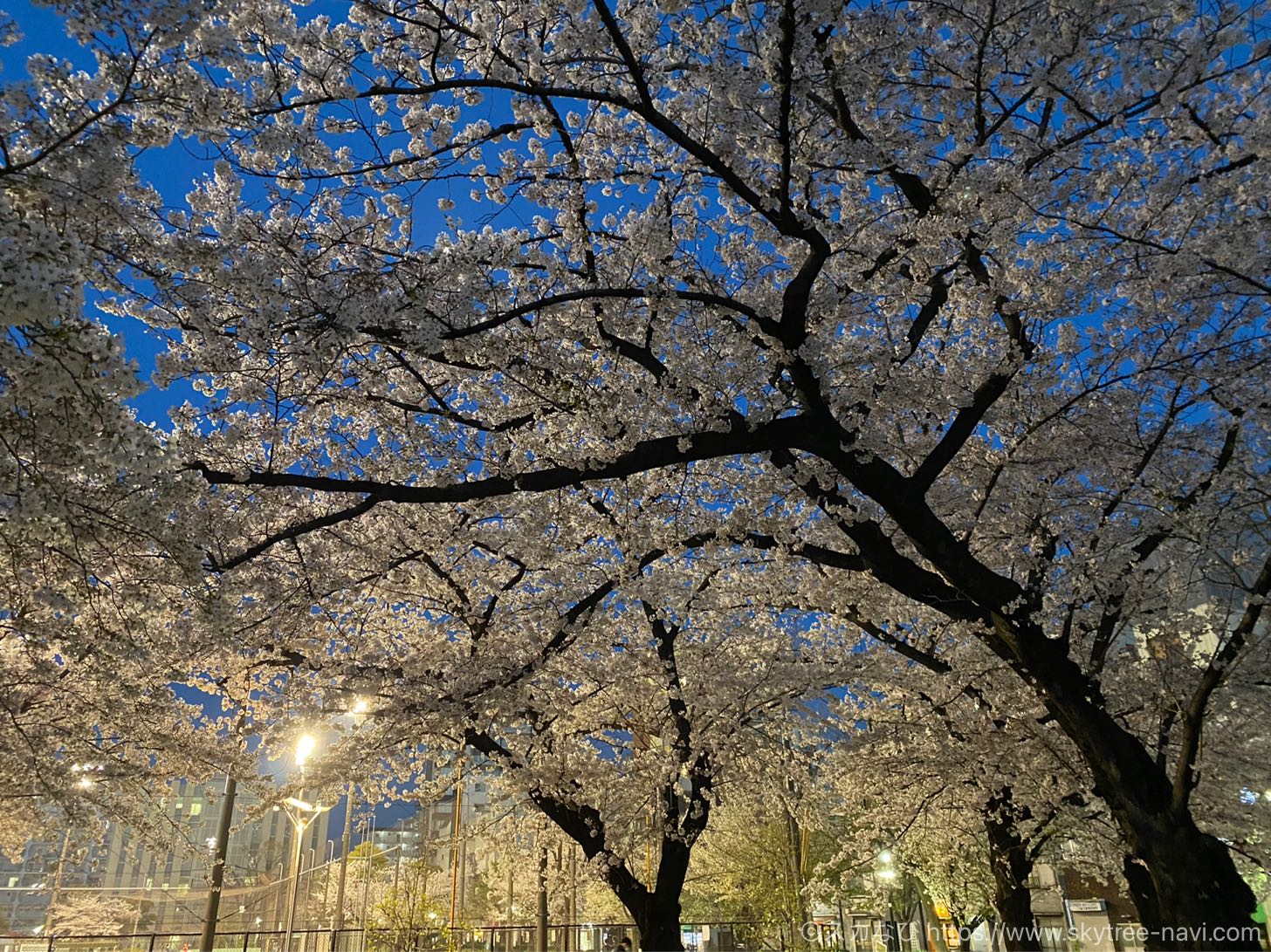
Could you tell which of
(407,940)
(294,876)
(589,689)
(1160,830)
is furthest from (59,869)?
(1160,830)

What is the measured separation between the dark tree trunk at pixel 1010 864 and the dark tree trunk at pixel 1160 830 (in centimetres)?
526

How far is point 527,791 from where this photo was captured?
39.3 feet

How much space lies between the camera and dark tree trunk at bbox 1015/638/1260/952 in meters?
6.11

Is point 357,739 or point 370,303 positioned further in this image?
point 357,739

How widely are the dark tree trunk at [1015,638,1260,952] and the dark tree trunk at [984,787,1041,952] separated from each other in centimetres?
526

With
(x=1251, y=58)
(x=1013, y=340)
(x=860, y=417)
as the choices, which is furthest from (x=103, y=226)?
(x=1251, y=58)

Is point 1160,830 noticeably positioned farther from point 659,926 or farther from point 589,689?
point 589,689

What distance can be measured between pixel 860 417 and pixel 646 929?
331 inches

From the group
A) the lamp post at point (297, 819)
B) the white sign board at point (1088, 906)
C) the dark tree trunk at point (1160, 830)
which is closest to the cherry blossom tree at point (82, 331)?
→ the lamp post at point (297, 819)

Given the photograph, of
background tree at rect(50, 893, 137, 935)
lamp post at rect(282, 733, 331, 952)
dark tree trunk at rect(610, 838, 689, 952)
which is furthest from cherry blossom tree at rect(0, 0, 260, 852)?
background tree at rect(50, 893, 137, 935)

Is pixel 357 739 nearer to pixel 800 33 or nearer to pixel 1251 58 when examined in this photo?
pixel 800 33

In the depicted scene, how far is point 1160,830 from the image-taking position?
20.9ft

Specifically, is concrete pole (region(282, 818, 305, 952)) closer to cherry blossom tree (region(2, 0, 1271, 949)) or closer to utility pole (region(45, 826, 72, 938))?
utility pole (region(45, 826, 72, 938))

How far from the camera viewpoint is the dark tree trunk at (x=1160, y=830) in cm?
611
